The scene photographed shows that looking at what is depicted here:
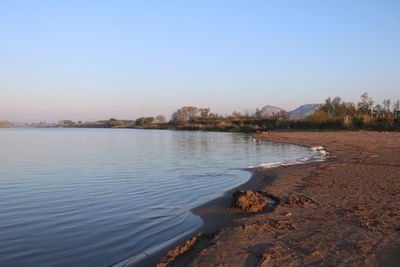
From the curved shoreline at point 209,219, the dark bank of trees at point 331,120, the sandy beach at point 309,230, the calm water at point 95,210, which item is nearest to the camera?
the sandy beach at point 309,230

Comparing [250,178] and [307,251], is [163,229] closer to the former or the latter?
[307,251]

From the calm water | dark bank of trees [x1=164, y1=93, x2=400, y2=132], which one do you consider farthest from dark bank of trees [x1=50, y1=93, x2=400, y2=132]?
the calm water

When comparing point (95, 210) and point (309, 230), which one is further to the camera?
point (95, 210)

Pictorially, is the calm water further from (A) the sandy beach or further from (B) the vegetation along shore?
(B) the vegetation along shore

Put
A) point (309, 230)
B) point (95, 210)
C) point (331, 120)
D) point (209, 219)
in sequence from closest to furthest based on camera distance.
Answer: point (309, 230) → point (209, 219) → point (95, 210) → point (331, 120)

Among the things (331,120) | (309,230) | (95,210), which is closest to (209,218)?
(309,230)

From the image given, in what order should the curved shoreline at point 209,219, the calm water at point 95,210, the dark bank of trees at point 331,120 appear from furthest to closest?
the dark bank of trees at point 331,120 → the calm water at point 95,210 → the curved shoreline at point 209,219

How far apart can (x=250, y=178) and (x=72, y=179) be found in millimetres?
5482

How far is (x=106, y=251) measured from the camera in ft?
13.8

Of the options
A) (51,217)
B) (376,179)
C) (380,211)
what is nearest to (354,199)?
(380,211)

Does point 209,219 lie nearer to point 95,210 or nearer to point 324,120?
point 95,210

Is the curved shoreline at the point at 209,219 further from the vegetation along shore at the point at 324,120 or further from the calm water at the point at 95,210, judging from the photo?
the vegetation along shore at the point at 324,120

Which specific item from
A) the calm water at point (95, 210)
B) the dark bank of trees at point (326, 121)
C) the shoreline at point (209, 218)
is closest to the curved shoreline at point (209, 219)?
the shoreline at point (209, 218)

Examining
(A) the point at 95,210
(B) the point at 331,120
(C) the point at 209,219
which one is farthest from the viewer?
(B) the point at 331,120
